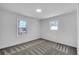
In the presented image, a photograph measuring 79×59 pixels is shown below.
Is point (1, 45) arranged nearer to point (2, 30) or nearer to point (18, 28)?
point (2, 30)

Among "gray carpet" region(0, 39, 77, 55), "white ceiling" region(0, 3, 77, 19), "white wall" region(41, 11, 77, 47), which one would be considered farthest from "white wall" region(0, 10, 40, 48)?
"white wall" region(41, 11, 77, 47)

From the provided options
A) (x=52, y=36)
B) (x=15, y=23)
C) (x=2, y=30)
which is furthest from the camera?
(x=52, y=36)

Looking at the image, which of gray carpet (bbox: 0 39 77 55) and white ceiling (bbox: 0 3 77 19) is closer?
white ceiling (bbox: 0 3 77 19)

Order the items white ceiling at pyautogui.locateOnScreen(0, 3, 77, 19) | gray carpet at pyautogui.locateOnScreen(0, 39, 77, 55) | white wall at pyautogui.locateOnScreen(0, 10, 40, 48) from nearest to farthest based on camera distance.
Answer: white ceiling at pyautogui.locateOnScreen(0, 3, 77, 19) → gray carpet at pyautogui.locateOnScreen(0, 39, 77, 55) → white wall at pyautogui.locateOnScreen(0, 10, 40, 48)

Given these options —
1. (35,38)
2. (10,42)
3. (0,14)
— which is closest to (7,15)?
(0,14)

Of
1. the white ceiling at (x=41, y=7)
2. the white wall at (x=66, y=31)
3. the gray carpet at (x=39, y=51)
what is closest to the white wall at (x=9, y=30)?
the gray carpet at (x=39, y=51)

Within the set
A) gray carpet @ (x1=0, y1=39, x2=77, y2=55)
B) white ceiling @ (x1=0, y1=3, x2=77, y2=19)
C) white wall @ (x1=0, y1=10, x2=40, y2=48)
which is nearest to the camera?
white ceiling @ (x1=0, y1=3, x2=77, y2=19)

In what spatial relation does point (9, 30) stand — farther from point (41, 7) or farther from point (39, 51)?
point (41, 7)

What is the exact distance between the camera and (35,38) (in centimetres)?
350

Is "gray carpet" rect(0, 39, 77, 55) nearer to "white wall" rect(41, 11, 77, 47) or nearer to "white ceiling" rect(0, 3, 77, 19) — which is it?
"white wall" rect(41, 11, 77, 47)

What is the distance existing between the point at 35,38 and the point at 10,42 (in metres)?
1.60

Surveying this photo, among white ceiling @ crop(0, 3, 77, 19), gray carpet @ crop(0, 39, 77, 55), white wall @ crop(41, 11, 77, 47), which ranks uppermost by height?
white ceiling @ crop(0, 3, 77, 19)

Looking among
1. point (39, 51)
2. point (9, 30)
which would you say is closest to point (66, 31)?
point (39, 51)
